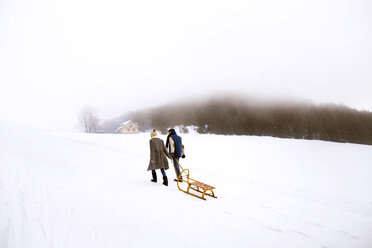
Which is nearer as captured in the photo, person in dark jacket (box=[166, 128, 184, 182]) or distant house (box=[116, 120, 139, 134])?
person in dark jacket (box=[166, 128, 184, 182])

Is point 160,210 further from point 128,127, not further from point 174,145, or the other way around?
point 128,127

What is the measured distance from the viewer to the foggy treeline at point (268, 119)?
2648 cm

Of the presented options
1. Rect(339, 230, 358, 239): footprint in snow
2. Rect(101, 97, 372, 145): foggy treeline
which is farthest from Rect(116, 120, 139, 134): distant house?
Rect(339, 230, 358, 239): footprint in snow

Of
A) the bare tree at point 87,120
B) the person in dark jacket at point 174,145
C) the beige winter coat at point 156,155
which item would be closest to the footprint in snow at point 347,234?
the person in dark jacket at point 174,145

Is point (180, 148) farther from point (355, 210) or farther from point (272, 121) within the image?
point (272, 121)

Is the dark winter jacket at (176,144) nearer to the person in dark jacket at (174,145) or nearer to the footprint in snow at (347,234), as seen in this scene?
the person in dark jacket at (174,145)

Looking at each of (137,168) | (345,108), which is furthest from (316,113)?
(137,168)

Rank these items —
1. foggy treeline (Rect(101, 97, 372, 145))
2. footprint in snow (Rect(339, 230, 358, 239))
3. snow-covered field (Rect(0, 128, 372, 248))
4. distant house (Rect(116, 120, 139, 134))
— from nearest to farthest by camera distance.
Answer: snow-covered field (Rect(0, 128, 372, 248))
footprint in snow (Rect(339, 230, 358, 239))
foggy treeline (Rect(101, 97, 372, 145))
distant house (Rect(116, 120, 139, 134))

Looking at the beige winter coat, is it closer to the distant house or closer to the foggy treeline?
the foggy treeline

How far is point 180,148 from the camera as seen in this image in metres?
7.28

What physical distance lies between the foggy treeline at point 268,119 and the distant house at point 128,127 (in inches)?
174

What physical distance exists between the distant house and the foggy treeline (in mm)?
4425

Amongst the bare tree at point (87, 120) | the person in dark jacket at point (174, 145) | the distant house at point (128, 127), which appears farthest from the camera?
the distant house at point (128, 127)

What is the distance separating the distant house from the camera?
164 feet
